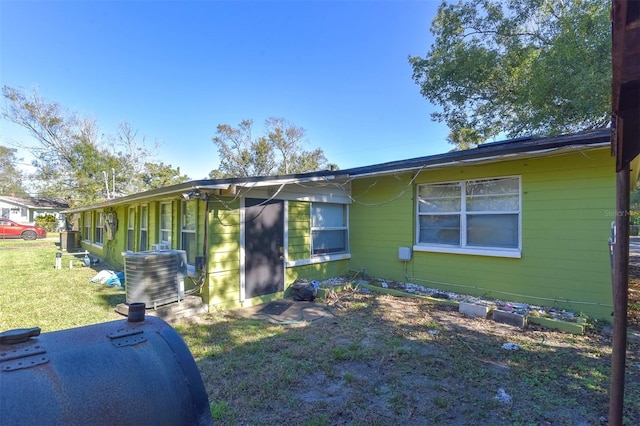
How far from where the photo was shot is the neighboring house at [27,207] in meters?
33.9

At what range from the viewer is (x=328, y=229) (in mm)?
7863

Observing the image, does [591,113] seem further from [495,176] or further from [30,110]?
[30,110]

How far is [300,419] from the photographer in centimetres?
266

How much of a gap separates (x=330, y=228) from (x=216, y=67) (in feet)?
37.5

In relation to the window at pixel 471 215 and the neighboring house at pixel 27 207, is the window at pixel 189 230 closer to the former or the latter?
the window at pixel 471 215

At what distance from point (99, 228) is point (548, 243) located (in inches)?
631

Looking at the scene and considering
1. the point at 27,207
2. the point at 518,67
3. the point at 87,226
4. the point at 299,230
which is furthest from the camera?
the point at 27,207

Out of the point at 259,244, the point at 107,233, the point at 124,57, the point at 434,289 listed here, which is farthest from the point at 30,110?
the point at 434,289

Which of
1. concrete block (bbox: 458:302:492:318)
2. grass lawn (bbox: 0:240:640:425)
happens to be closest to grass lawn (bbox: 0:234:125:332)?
grass lawn (bbox: 0:240:640:425)

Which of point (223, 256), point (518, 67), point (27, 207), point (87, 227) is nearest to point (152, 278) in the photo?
point (223, 256)

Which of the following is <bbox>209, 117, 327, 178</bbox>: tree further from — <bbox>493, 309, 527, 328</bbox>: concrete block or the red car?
<bbox>493, 309, 527, 328</bbox>: concrete block

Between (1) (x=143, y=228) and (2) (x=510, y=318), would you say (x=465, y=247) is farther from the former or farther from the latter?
(1) (x=143, y=228)

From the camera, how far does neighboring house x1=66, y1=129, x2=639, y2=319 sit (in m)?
5.20

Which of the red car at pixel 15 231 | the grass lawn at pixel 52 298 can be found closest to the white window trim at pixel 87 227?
the grass lawn at pixel 52 298
